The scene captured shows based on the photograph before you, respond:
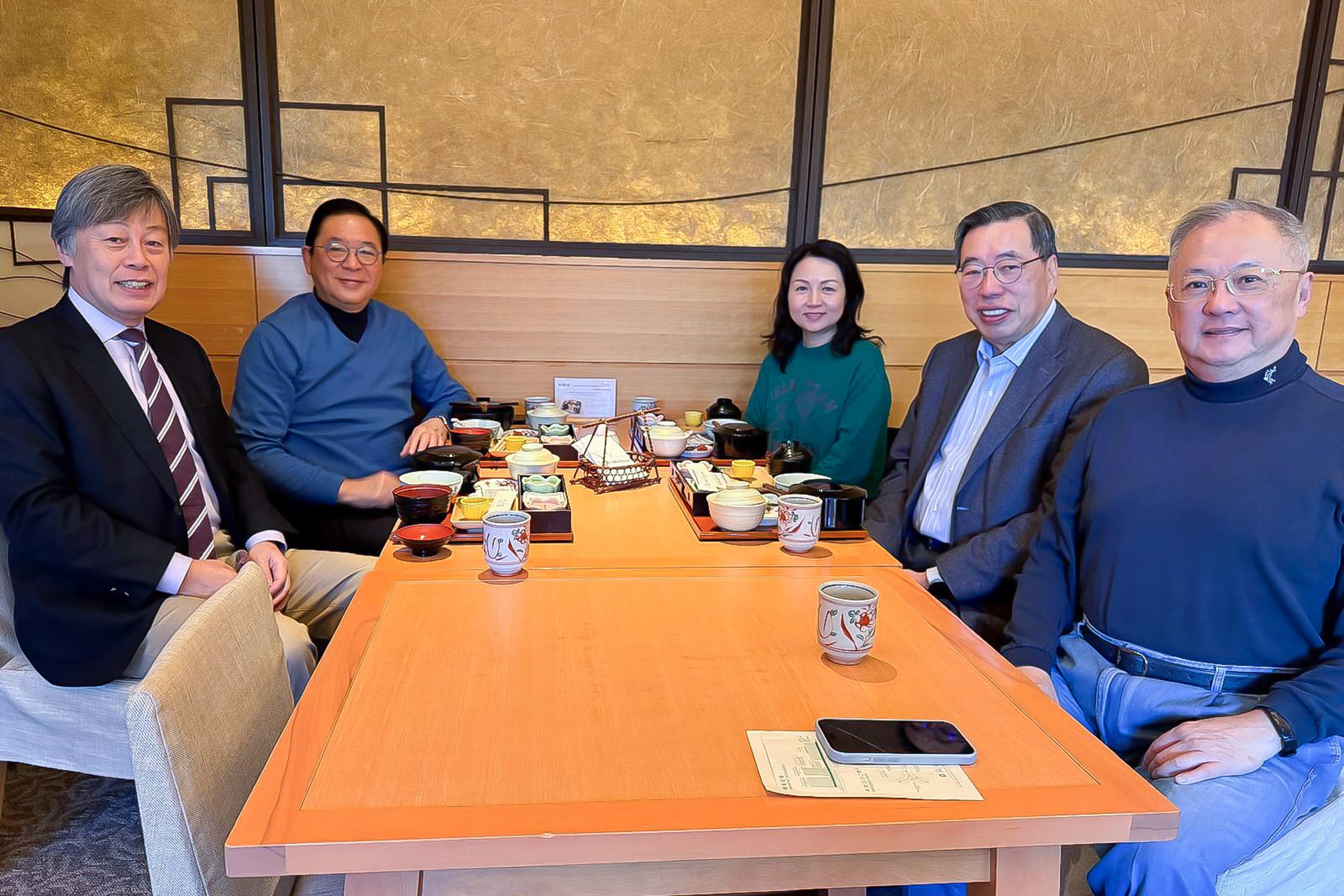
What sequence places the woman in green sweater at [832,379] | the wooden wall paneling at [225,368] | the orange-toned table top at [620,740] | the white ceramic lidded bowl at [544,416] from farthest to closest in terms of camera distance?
the wooden wall paneling at [225,368] → the white ceramic lidded bowl at [544,416] → the woman in green sweater at [832,379] → the orange-toned table top at [620,740]

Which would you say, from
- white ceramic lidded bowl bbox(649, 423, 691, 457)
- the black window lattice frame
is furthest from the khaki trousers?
the black window lattice frame

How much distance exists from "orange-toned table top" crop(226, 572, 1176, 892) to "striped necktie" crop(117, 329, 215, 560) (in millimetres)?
772

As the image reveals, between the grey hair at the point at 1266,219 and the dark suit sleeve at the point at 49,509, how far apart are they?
1964 millimetres

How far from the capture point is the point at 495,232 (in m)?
3.40

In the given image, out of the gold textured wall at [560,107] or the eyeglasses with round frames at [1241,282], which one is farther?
the gold textured wall at [560,107]

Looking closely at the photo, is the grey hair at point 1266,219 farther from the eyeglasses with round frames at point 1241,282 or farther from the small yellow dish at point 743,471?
the small yellow dish at point 743,471

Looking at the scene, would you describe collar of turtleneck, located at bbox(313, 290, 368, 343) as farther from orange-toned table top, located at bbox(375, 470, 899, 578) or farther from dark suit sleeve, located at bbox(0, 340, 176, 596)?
orange-toned table top, located at bbox(375, 470, 899, 578)

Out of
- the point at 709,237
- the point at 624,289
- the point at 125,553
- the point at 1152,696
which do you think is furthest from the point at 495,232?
the point at 1152,696

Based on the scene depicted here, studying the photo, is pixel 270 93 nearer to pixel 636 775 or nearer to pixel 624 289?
pixel 624 289

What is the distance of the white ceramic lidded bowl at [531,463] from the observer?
209cm

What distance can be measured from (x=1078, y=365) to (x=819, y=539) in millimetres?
694

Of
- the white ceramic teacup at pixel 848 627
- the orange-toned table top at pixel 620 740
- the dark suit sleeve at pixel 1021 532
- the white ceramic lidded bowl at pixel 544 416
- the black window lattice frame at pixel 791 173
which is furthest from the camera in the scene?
the black window lattice frame at pixel 791 173

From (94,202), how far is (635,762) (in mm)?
1616

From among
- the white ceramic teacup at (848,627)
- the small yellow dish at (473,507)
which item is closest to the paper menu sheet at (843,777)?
the white ceramic teacup at (848,627)
